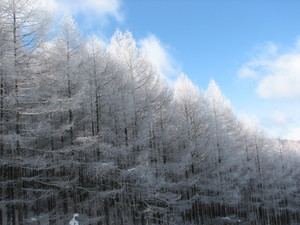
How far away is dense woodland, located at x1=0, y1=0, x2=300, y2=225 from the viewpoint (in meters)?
12.9

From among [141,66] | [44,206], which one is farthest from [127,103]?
[44,206]

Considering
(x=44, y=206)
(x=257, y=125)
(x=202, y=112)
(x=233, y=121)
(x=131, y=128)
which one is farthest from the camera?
(x=257, y=125)

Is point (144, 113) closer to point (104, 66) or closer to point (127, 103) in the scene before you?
point (127, 103)

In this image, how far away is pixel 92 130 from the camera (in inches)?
659

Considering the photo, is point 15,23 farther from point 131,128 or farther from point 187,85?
point 187,85

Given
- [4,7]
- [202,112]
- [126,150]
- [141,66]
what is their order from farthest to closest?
[202,112] → [141,66] → [126,150] → [4,7]

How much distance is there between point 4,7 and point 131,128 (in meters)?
9.69

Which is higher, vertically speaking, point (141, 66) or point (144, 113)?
point (141, 66)

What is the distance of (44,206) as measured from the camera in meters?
22.2

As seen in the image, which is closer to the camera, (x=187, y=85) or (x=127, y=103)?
(x=127, y=103)

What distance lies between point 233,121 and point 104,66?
18.4 m

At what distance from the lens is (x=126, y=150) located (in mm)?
16953

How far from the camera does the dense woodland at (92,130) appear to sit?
12.9 m

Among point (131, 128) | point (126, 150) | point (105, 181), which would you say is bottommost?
point (105, 181)
